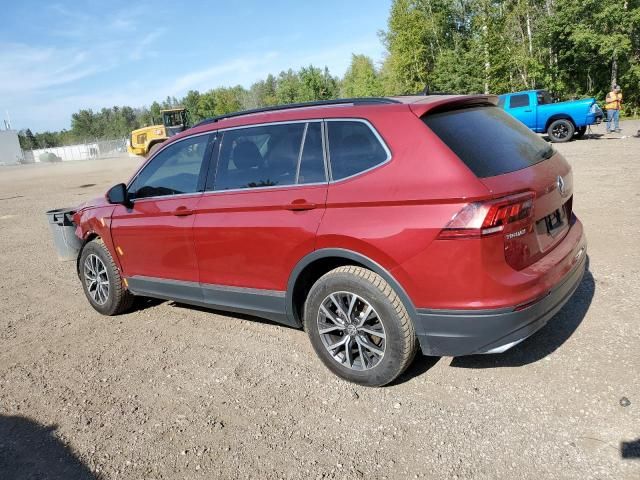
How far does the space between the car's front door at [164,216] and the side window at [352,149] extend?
50.0 inches

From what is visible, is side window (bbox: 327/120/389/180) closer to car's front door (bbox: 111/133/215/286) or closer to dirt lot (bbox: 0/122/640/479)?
car's front door (bbox: 111/133/215/286)

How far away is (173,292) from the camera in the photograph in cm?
444

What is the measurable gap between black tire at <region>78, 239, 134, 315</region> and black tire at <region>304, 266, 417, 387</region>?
2498 mm

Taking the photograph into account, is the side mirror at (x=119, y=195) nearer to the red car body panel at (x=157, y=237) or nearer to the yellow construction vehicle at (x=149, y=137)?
the red car body panel at (x=157, y=237)

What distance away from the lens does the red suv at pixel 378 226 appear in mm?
2764

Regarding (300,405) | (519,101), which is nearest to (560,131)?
(519,101)

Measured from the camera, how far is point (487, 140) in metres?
3.09

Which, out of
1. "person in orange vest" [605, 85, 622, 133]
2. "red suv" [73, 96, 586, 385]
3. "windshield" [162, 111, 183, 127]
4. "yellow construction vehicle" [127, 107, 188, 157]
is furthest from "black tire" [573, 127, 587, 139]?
"windshield" [162, 111, 183, 127]

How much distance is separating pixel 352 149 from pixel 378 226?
0.61m

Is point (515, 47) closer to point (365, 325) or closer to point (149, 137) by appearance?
point (149, 137)

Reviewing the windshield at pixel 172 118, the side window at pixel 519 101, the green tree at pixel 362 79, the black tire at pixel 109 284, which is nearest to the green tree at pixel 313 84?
the green tree at pixel 362 79

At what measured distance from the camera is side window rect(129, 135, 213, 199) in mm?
4215

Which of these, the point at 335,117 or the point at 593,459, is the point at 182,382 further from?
the point at 593,459

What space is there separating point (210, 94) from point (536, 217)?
99.1 m
